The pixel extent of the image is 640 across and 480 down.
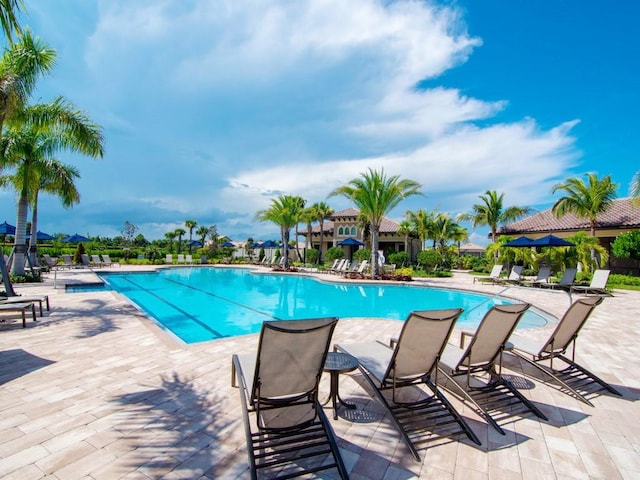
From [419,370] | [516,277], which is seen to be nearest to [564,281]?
[516,277]

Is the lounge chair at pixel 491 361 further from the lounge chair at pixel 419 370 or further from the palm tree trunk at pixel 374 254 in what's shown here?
the palm tree trunk at pixel 374 254

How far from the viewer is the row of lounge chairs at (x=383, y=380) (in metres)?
2.40

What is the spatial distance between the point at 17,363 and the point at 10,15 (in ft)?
16.3

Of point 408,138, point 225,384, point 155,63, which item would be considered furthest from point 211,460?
point 408,138

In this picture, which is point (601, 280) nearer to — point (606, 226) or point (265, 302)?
point (606, 226)

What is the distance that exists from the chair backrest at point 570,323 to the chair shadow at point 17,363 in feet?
21.4

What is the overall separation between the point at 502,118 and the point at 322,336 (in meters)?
18.7

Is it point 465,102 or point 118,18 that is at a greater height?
point 118,18

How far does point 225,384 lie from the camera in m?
3.92

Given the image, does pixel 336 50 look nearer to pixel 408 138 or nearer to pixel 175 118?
pixel 408 138

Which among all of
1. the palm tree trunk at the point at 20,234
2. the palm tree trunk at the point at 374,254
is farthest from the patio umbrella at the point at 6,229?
the palm tree trunk at the point at 374,254

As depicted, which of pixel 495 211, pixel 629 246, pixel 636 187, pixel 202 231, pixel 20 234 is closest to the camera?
pixel 20 234

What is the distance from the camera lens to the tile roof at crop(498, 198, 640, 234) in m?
21.4

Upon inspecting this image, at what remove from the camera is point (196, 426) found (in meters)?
2.95
